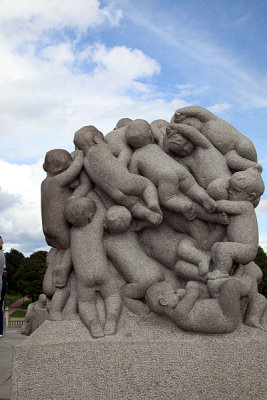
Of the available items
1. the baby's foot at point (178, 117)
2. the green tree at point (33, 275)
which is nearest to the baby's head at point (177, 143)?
the baby's foot at point (178, 117)

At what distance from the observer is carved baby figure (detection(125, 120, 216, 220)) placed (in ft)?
11.7

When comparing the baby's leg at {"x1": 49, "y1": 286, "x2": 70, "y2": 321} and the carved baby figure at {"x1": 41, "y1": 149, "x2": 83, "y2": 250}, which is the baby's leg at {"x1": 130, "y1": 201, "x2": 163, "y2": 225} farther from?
the baby's leg at {"x1": 49, "y1": 286, "x2": 70, "y2": 321}

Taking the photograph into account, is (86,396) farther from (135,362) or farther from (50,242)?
(50,242)

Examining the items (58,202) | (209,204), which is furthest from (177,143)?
(58,202)

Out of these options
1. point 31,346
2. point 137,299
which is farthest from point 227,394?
point 31,346

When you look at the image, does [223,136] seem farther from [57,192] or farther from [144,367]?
[144,367]

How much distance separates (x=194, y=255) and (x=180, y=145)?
3.85ft

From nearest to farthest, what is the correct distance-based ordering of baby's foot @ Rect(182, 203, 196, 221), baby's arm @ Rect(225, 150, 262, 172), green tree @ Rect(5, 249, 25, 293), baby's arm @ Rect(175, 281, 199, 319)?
1. baby's arm @ Rect(175, 281, 199, 319)
2. baby's foot @ Rect(182, 203, 196, 221)
3. baby's arm @ Rect(225, 150, 262, 172)
4. green tree @ Rect(5, 249, 25, 293)

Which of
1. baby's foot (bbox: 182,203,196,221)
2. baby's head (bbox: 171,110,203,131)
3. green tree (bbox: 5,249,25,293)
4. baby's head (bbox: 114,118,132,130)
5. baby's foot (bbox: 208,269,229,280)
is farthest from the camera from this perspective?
green tree (bbox: 5,249,25,293)

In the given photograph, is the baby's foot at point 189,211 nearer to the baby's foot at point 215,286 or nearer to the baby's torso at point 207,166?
the baby's torso at point 207,166

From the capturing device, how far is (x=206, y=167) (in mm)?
3824

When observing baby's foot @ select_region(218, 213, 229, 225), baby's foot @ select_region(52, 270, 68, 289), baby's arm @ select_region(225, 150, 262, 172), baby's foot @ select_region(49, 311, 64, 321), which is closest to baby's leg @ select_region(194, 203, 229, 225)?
baby's foot @ select_region(218, 213, 229, 225)

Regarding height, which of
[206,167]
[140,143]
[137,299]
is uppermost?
[140,143]

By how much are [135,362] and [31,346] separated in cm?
92
